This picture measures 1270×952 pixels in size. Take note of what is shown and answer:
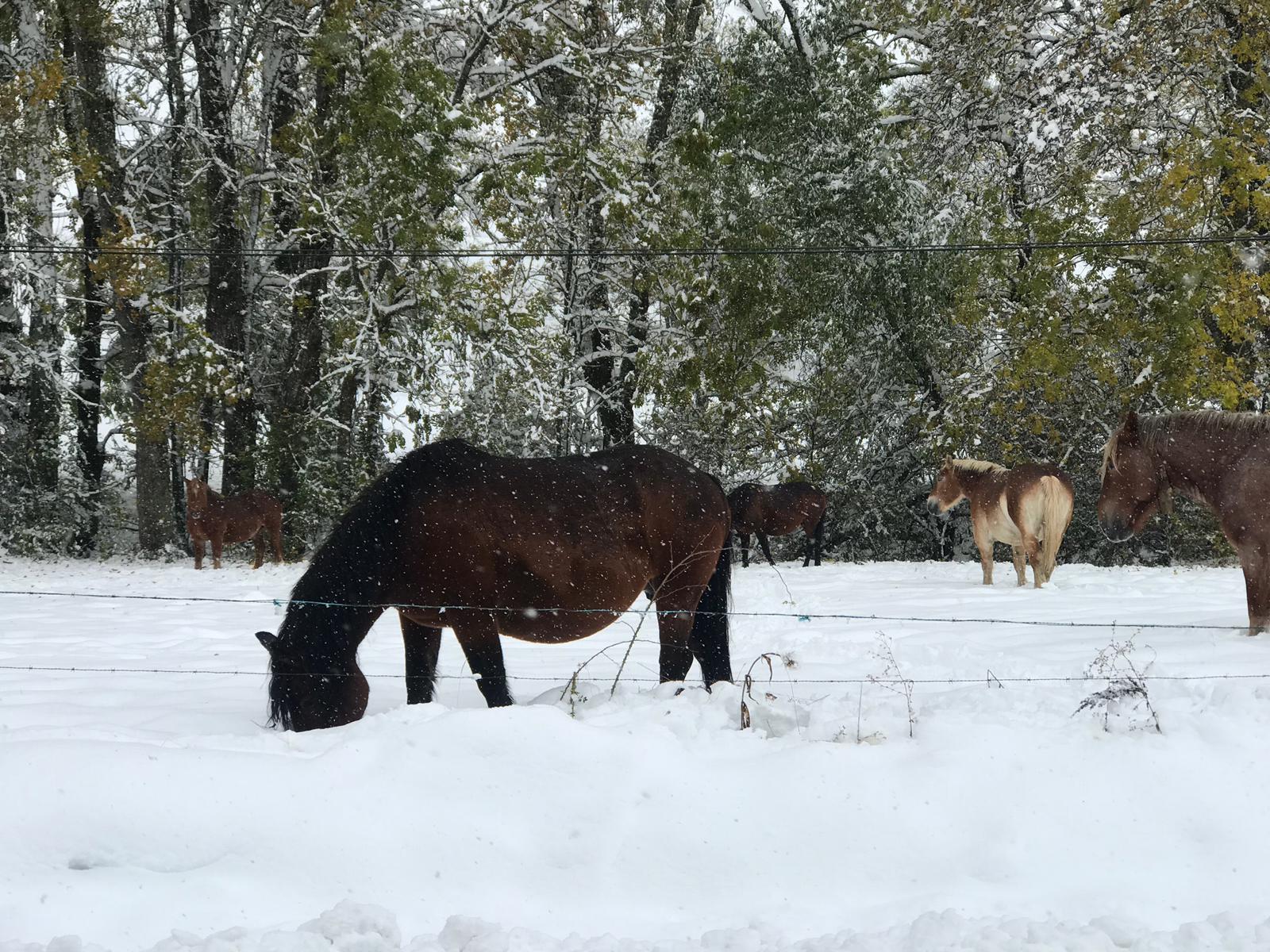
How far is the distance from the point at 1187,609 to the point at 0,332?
1936 centimetres

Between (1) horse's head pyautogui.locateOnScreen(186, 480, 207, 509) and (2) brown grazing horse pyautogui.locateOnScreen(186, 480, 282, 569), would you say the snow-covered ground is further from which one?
(1) horse's head pyautogui.locateOnScreen(186, 480, 207, 509)

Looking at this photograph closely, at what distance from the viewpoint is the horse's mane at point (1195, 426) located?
7.35 metres

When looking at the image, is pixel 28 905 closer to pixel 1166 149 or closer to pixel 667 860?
pixel 667 860

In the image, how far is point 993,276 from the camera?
1955 centimetres

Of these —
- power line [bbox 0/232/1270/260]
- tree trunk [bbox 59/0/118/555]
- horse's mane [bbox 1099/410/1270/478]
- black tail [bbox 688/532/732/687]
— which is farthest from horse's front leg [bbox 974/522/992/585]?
tree trunk [bbox 59/0/118/555]

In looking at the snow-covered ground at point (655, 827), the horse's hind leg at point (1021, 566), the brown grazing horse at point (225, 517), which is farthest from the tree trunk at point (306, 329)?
the snow-covered ground at point (655, 827)

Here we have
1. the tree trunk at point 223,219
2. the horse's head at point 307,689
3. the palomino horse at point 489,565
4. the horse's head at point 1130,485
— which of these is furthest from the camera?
the tree trunk at point 223,219

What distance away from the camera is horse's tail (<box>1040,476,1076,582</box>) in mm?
12312

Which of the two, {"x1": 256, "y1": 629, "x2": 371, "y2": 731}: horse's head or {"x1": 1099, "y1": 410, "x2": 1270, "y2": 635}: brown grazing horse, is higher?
{"x1": 1099, "y1": 410, "x2": 1270, "y2": 635}: brown grazing horse

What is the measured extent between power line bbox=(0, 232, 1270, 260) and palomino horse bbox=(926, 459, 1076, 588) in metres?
2.95

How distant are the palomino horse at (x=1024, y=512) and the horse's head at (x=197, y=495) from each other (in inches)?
467

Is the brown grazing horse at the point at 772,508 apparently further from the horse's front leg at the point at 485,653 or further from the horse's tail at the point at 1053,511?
the horse's front leg at the point at 485,653

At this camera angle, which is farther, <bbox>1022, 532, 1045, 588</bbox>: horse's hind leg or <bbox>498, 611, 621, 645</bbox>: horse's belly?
<bbox>1022, 532, 1045, 588</bbox>: horse's hind leg

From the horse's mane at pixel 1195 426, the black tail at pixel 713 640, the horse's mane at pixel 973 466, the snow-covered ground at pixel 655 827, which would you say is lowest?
the snow-covered ground at pixel 655 827
